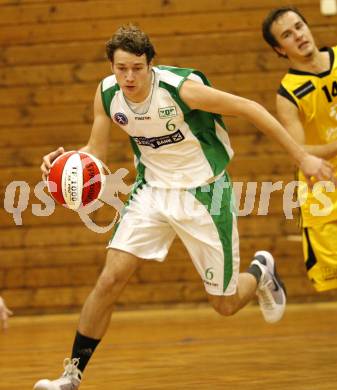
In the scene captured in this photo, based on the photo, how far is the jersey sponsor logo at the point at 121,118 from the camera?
486 centimetres

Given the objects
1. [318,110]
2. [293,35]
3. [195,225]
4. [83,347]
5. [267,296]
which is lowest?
[83,347]

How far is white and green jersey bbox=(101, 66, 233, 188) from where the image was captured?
189 inches

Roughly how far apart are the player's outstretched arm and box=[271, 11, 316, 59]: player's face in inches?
33.7

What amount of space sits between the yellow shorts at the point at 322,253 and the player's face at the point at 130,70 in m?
1.50

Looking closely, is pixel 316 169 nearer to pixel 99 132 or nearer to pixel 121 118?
pixel 121 118

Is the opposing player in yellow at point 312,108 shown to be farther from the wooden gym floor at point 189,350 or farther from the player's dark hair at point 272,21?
the wooden gym floor at point 189,350

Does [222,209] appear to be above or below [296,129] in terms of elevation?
below

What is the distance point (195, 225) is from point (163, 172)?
331 mm

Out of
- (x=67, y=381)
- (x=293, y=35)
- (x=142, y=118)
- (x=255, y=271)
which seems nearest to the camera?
(x=67, y=381)

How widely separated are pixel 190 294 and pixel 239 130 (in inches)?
64.7

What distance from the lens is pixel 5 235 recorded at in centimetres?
908

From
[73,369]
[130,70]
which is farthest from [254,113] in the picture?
[73,369]

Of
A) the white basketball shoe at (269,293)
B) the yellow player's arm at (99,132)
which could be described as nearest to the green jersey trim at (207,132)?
the yellow player's arm at (99,132)

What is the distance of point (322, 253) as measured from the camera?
547 cm
